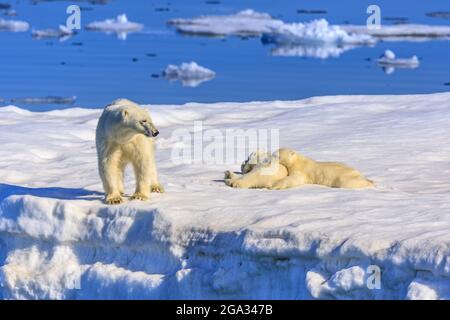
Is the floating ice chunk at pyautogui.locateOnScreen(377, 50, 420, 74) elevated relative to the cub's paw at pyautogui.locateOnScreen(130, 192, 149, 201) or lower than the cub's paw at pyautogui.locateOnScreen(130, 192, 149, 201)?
elevated

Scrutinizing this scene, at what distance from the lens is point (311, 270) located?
7297mm

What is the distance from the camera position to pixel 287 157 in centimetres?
Result: 957

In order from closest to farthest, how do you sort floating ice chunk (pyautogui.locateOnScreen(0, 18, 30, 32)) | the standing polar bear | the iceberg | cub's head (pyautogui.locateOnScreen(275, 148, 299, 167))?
the standing polar bear, cub's head (pyautogui.locateOnScreen(275, 148, 299, 167)), the iceberg, floating ice chunk (pyautogui.locateOnScreen(0, 18, 30, 32))

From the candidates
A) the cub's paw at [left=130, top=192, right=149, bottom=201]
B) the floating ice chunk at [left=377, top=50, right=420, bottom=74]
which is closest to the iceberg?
the floating ice chunk at [left=377, top=50, right=420, bottom=74]

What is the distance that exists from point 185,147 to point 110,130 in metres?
3.41

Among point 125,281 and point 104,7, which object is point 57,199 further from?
point 104,7

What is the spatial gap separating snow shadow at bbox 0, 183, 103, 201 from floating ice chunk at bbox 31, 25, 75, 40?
18.8 meters

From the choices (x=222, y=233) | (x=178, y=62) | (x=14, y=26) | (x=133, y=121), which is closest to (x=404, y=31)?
(x=178, y=62)

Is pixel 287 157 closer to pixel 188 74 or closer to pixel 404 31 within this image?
pixel 188 74

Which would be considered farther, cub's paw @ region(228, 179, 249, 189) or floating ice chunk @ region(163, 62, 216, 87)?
floating ice chunk @ region(163, 62, 216, 87)

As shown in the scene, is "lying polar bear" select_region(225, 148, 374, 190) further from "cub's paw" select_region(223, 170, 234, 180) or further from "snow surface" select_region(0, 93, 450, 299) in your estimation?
"snow surface" select_region(0, 93, 450, 299)

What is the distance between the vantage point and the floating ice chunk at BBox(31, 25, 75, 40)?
27609 mm

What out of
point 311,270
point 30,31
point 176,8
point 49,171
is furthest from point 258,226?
point 176,8

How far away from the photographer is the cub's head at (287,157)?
31.3 ft
